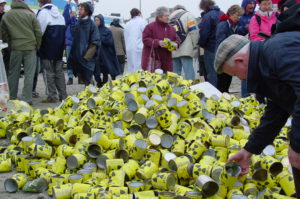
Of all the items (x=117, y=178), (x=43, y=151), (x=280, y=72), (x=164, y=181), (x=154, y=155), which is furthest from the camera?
(x=43, y=151)

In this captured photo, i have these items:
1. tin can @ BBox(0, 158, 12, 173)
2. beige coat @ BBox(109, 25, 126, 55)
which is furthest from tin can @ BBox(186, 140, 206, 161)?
beige coat @ BBox(109, 25, 126, 55)

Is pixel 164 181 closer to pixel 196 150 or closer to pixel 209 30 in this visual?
pixel 196 150

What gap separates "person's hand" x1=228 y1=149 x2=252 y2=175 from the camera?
2512 mm

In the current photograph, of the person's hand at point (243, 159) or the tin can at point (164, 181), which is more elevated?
the person's hand at point (243, 159)

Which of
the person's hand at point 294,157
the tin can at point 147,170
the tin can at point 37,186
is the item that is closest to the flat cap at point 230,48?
the person's hand at point 294,157

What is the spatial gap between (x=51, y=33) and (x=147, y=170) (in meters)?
4.38

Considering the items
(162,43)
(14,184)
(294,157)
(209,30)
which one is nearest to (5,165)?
(14,184)

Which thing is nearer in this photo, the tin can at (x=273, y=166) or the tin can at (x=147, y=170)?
the tin can at (x=273, y=166)

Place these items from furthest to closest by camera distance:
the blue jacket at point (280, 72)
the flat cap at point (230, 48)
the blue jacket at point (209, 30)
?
the blue jacket at point (209, 30) < the flat cap at point (230, 48) < the blue jacket at point (280, 72)

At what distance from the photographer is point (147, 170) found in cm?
299

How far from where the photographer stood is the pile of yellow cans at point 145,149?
109 inches

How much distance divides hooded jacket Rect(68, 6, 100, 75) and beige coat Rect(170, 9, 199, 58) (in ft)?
4.34

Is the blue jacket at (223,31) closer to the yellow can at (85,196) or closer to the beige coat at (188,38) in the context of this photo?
A: the beige coat at (188,38)

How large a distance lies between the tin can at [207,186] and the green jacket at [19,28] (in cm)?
453
